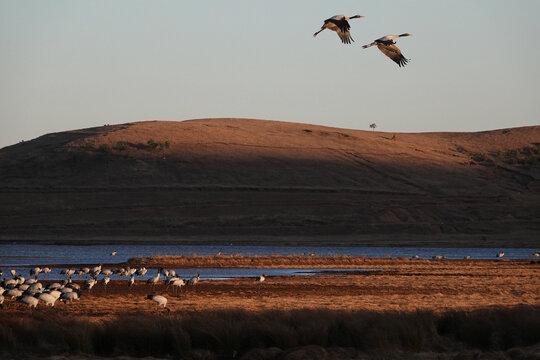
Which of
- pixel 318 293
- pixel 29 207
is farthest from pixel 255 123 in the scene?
pixel 318 293

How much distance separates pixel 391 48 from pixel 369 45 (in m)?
0.77

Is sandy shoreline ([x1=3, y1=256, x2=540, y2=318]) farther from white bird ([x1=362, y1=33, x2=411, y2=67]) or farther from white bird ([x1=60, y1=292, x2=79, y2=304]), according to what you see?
white bird ([x1=362, y1=33, x2=411, y2=67])

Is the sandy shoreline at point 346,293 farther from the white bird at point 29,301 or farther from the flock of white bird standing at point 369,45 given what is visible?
the flock of white bird standing at point 369,45

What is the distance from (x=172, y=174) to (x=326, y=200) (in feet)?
70.6

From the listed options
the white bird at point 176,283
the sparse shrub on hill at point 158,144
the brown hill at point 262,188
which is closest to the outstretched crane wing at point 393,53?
the white bird at point 176,283

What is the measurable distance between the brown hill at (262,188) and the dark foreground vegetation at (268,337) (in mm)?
71576

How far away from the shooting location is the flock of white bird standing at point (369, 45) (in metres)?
20.3

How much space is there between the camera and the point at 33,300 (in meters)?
25.0

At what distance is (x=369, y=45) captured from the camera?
20.5 m

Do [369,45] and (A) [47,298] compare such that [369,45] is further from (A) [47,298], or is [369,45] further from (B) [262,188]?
(B) [262,188]

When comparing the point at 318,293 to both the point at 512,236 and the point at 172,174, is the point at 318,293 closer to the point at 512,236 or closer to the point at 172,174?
the point at 512,236

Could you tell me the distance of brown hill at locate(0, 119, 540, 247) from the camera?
96500 millimetres

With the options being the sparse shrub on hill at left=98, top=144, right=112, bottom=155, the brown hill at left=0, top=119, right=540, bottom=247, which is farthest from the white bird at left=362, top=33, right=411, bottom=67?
the sparse shrub on hill at left=98, top=144, right=112, bottom=155

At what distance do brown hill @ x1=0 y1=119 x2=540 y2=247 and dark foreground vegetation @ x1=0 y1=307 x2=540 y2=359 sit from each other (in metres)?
71.6
